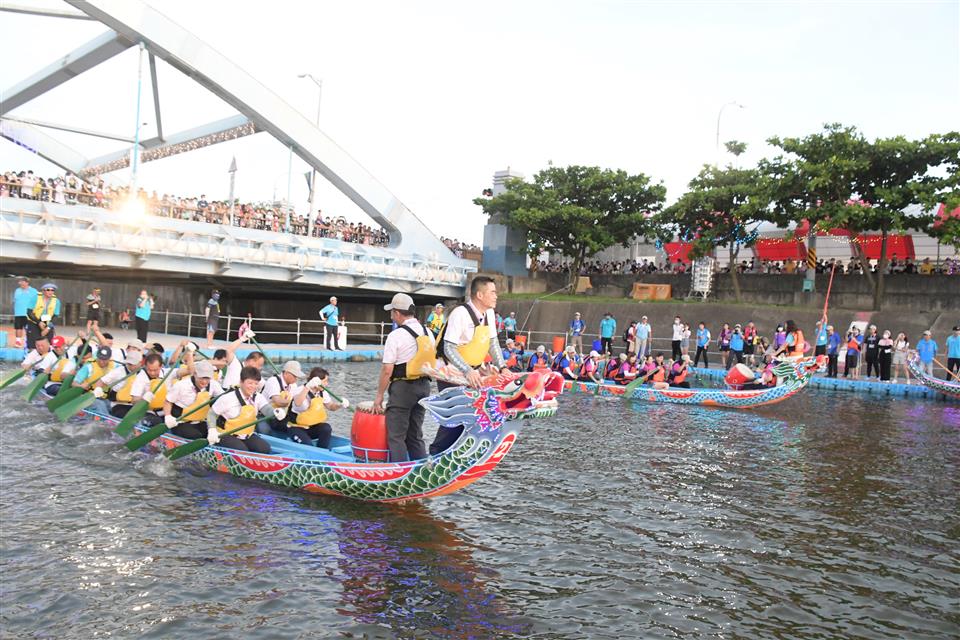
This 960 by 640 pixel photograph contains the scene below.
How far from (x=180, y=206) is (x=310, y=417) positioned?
28408 millimetres

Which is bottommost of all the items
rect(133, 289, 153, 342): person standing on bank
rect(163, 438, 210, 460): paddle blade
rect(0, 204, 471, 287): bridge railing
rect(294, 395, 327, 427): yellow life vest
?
rect(163, 438, 210, 460): paddle blade

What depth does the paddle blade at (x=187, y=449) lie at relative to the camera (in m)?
10.3

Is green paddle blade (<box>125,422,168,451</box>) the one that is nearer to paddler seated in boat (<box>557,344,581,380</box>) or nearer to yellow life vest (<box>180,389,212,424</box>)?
yellow life vest (<box>180,389,212,424</box>)

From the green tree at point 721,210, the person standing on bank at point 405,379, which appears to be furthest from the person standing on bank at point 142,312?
the green tree at point 721,210

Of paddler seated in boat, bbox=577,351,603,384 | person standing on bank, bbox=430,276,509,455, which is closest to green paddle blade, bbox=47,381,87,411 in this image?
person standing on bank, bbox=430,276,509,455

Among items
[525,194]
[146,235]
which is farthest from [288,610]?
[525,194]

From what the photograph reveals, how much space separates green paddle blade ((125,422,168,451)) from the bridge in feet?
56.7

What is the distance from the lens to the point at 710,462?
12500 millimetres

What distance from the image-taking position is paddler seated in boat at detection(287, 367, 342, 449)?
34.9 feet

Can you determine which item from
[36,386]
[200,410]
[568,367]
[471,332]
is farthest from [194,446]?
[568,367]

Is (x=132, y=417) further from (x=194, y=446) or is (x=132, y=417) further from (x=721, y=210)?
(x=721, y=210)

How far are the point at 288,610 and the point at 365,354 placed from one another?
74.6 feet

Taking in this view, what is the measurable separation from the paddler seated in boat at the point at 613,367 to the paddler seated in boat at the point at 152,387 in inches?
512

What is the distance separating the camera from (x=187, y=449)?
34.0ft
